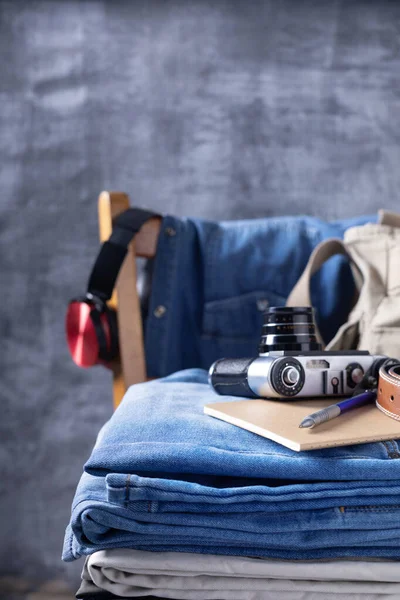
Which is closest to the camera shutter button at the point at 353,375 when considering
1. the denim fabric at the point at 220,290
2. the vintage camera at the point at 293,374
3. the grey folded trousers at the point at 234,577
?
the vintage camera at the point at 293,374

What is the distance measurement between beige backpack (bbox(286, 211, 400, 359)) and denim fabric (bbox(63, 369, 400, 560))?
0.40 m

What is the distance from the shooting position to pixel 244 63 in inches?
61.7

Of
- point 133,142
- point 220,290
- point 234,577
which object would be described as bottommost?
point 234,577

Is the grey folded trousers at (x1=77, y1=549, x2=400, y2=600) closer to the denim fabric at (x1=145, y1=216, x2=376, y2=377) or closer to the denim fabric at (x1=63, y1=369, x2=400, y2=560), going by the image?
the denim fabric at (x1=63, y1=369, x2=400, y2=560)

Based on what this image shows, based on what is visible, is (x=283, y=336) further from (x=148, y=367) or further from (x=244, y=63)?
(x=244, y=63)

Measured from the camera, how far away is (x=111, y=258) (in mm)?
962

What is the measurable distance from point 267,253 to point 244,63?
2.36ft

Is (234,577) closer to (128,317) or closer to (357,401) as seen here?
(357,401)

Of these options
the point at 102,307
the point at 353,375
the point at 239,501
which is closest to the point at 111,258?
the point at 102,307

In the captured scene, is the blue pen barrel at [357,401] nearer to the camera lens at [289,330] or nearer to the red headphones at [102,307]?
the camera lens at [289,330]

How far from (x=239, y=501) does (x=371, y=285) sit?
1.82ft

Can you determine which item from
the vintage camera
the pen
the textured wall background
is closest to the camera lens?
the vintage camera

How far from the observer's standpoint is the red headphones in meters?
0.96

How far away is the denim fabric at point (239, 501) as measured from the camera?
0.46 meters
